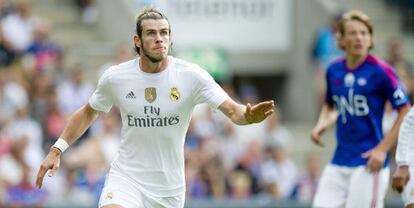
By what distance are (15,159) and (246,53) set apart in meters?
6.99

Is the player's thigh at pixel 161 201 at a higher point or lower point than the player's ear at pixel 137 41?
lower

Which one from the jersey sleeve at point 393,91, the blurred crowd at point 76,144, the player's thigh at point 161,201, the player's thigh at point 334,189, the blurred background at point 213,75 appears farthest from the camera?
the blurred background at point 213,75

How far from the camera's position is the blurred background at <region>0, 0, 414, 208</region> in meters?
17.8

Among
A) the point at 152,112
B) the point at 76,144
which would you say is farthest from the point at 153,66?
the point at 76,144

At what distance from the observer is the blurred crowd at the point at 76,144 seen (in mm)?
17500

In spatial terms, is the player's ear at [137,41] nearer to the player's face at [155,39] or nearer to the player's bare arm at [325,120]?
the player's face at [155,39]

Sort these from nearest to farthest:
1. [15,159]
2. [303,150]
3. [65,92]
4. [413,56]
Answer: [15,159], [65,92], [303,150], [413,56]

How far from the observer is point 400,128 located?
37.4ft

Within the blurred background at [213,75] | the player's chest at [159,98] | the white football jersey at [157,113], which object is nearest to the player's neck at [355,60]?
the white football jersey at [157,113]

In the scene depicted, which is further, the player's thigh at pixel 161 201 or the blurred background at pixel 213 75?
the blurred background at pixel 213 75

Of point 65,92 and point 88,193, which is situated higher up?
point 65,92

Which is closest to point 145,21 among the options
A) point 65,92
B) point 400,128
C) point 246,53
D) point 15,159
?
point 400,128

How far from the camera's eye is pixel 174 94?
1089cm

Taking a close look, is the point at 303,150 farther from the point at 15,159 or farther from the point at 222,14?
the point at 15,159
